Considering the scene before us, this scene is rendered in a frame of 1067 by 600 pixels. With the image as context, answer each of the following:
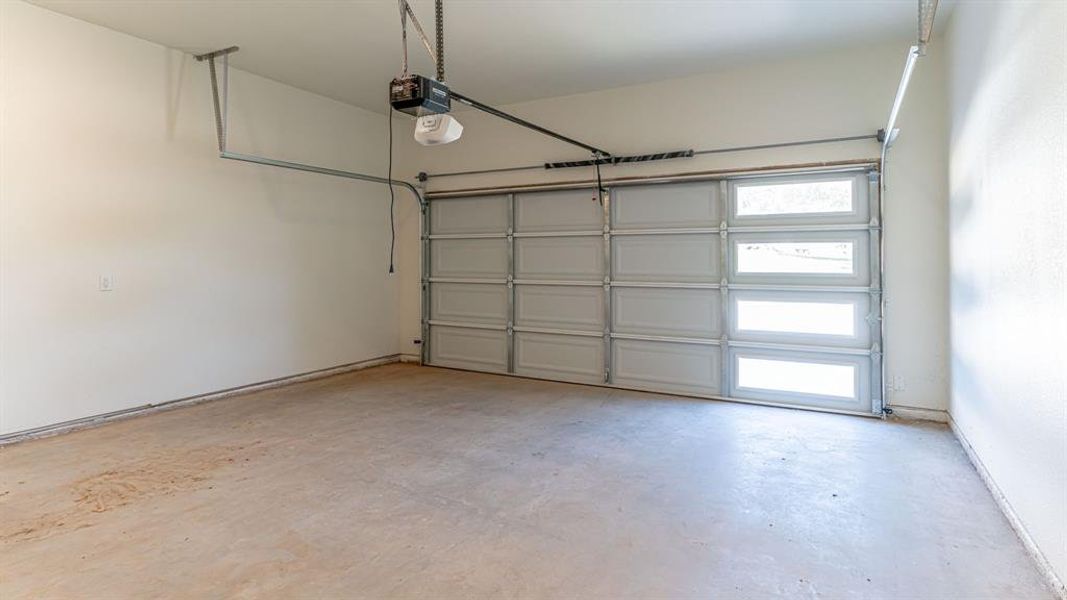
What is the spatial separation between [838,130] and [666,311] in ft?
6.93

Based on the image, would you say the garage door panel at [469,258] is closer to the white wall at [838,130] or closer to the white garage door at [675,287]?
the white garage door at [675,287]

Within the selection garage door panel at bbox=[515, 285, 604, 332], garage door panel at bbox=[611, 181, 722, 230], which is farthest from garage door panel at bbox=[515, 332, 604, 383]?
garage door panel at bbox=[611, 181, 722, 230]

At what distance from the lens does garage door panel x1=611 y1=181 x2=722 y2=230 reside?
4965 mm

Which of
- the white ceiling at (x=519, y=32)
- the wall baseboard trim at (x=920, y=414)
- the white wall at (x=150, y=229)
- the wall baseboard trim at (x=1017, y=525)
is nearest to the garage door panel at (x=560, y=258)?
the white ceiling at (x=519, y=32)

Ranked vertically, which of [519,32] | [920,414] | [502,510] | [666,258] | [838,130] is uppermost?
[519,32]

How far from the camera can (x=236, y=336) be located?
5008mm

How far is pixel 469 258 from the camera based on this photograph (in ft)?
20.7

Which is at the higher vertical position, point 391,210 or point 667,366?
point 391,210

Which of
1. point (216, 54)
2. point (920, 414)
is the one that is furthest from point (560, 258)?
point (216, 54)

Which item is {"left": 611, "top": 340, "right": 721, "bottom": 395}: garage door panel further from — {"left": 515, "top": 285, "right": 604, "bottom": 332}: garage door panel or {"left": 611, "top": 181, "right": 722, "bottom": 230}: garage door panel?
{"left": 611, "top": 181, "right": 722, "bottom": 230}: garage door panel

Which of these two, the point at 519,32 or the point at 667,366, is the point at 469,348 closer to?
the point at 667,366

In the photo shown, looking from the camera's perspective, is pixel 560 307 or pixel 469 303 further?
pixel 469 303

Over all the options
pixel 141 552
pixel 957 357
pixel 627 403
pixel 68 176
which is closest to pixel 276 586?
pixel 141 552

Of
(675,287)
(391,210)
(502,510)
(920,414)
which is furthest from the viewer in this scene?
(391,210)
